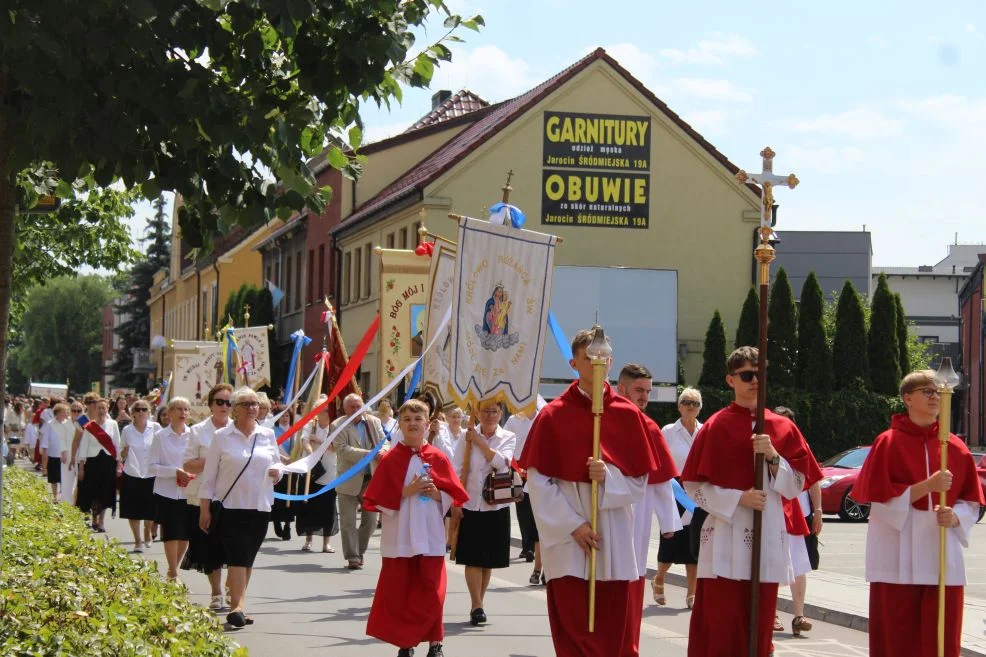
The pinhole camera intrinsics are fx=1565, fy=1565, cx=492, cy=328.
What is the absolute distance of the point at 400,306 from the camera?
17.8 m

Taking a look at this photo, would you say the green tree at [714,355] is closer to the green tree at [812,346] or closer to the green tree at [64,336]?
the green tree at [812,346]

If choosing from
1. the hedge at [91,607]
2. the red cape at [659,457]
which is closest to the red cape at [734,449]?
the red cape at [659,457]

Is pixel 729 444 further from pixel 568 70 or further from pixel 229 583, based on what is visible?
pixel 568 70

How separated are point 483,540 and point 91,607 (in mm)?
5764

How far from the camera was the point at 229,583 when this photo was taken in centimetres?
1209

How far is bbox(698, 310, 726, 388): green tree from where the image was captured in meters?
43.5

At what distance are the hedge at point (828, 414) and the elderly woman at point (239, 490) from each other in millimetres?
30864

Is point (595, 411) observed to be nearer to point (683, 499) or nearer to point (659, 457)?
point (659, 457)

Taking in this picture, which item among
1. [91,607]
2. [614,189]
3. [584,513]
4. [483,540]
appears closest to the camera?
[91,607]

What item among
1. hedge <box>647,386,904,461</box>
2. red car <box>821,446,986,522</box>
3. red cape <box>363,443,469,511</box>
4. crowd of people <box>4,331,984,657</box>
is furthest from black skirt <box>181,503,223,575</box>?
hedge <box>647,386,904,461</box>

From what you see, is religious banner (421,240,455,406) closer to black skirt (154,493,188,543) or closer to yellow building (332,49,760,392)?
black skirt (154,493,188,543)

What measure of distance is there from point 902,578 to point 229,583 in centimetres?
585

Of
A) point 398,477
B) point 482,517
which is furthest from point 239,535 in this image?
point 482,517

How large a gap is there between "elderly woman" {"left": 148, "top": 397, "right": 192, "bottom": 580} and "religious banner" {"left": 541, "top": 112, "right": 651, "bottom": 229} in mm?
28945
